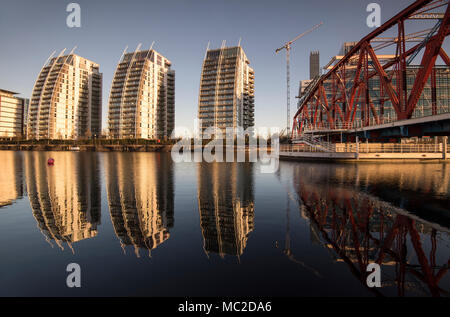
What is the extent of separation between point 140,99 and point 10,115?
8429 cm

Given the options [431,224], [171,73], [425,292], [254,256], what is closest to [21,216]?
[254,256]

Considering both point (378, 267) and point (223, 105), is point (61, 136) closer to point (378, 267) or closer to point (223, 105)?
point (223, 105)

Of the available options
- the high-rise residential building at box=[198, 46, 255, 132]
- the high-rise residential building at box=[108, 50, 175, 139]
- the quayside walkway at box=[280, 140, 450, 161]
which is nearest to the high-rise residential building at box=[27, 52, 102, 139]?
the high-rise residential building at box=[108, 50, 175, 139]

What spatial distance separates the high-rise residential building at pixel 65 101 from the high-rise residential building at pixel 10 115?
17.9m

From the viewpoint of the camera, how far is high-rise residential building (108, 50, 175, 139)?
125188 mm

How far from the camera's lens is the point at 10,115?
143 meters

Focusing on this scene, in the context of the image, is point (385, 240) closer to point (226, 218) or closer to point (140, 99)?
point (226, 218)

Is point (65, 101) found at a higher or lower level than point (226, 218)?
higher

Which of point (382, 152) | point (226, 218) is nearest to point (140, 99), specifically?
point (382, 152)

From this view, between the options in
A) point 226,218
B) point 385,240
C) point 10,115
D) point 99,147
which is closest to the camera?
point 385,240

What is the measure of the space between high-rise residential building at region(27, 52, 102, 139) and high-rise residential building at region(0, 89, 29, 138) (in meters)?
17.9

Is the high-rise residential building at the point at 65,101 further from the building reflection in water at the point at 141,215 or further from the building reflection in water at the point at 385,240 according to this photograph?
the building reflection in water at the point at 385,240

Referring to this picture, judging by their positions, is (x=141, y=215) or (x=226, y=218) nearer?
(x=226, y=218)
